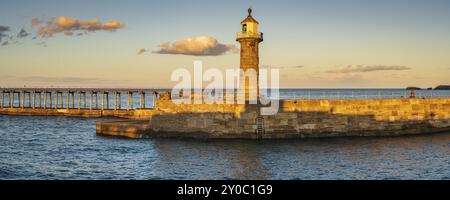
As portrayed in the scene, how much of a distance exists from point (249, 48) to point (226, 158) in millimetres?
11511

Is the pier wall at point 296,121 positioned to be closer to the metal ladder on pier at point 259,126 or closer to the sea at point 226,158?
the metal ladder on pier at point 259,126

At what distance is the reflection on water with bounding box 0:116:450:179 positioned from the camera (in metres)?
22.5

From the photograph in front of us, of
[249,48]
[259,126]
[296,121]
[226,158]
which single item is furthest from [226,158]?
[249,48]

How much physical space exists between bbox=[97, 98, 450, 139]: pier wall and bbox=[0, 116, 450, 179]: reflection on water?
1.32 m

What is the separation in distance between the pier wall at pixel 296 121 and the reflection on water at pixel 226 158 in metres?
1.32

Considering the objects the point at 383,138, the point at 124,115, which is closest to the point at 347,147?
the point at 383,138

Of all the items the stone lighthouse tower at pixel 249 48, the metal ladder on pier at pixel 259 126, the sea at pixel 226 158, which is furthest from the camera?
the stone lighthouse tower at pixel 249 48

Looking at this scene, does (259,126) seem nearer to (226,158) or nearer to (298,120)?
(298,120)

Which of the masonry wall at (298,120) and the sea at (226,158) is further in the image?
the masonry wall at (298,120)

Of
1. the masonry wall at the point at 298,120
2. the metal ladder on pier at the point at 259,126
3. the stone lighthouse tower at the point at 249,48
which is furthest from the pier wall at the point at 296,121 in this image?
the stone lighthouse tower at the point at 249,48

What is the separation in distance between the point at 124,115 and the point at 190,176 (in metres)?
38.5

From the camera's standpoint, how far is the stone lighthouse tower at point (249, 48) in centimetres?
3475

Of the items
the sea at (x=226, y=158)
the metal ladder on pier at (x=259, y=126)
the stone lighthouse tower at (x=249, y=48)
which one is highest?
the stone lighthouse tower at (x=249, y=48)
